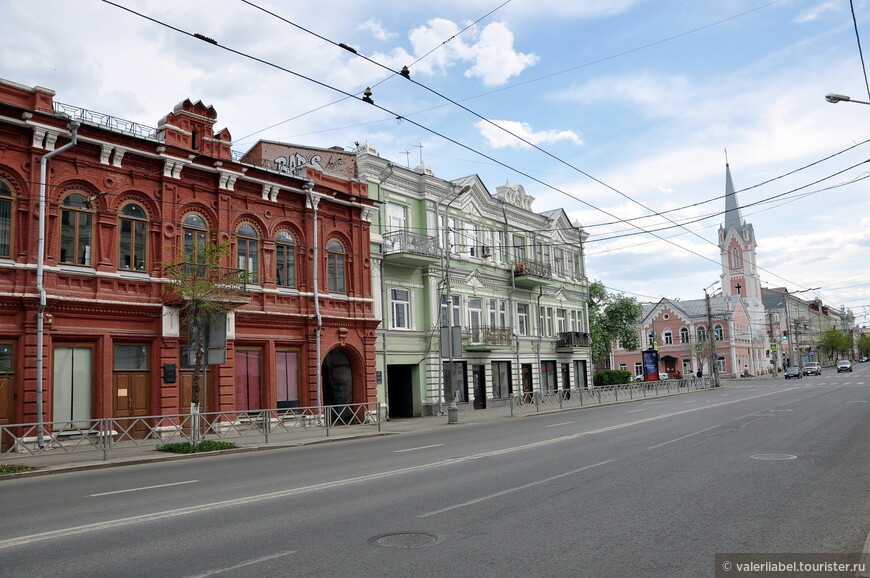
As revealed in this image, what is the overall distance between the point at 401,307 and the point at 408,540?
25.0 meters

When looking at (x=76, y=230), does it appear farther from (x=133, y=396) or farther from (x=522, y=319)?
(x=522, y=319)

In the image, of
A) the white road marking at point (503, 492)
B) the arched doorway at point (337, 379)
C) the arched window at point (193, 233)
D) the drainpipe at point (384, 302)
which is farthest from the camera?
the drainpipe at point (384, 302)

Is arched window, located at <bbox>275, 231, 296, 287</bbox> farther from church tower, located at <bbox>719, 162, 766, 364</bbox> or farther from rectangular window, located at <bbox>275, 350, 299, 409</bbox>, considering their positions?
church tower, located at <bbox>719, 162, 766, 364</bbox>

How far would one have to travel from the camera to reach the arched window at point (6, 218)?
1873 centimetres

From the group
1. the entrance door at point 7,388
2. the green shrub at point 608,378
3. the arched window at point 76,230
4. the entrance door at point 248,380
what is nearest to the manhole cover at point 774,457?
the entrance door at point 248,380

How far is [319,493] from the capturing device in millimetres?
9797

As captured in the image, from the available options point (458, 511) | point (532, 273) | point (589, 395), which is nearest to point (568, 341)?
point (589, 395)

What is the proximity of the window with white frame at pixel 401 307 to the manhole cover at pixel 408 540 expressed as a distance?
2411 centimetres

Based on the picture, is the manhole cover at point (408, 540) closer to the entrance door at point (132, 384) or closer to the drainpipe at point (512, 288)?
the entrance door at point (132, 384)

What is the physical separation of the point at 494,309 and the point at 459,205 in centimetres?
670

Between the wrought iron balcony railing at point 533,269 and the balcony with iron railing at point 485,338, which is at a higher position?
the wrought iron balcony railing at point 533,269

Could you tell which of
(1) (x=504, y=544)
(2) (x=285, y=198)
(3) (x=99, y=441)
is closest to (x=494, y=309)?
(2) (x=285, y=198)

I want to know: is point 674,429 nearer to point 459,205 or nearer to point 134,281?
point 134,281

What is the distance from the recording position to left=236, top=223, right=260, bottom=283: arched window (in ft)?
81.3
